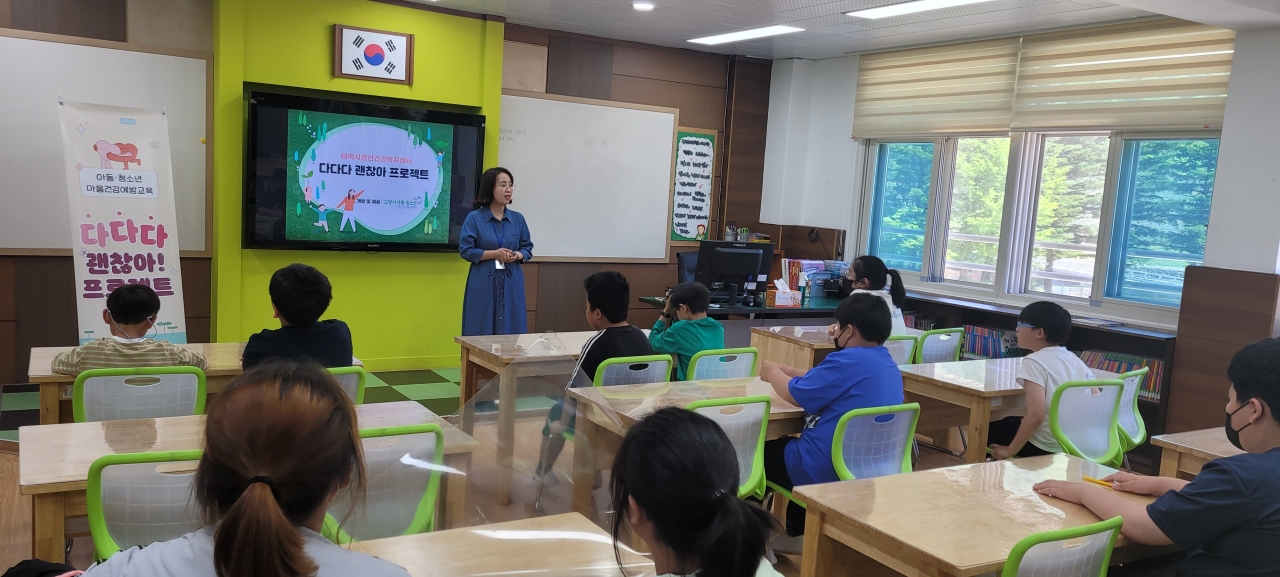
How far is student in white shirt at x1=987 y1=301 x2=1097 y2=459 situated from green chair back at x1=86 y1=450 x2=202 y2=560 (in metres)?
3.00

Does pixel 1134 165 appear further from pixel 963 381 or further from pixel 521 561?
pixel 521 561

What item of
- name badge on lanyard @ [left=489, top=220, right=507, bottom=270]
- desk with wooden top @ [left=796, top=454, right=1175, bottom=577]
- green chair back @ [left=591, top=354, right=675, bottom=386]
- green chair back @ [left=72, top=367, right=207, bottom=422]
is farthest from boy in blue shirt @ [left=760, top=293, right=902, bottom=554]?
name badge on lanyard @ [left=489, top=220, right=507, bottom=270]

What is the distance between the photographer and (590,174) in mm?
7023

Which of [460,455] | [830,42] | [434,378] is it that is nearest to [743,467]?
[460,455]

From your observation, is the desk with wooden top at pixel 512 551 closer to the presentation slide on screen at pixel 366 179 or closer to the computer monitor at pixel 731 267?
the computer monitor at pixel 731 267

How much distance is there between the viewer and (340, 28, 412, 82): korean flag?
5.77m

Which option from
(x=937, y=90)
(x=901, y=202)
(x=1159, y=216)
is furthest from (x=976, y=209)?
(x=1159, y=216)

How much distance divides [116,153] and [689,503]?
15.9ft

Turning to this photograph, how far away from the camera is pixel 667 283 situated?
7.68 meters

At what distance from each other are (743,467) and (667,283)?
15.3ft

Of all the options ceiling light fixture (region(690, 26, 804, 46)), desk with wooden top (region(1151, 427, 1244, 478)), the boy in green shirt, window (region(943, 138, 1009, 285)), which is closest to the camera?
desk with wooden top (region(1151, 427, 1244, 478))

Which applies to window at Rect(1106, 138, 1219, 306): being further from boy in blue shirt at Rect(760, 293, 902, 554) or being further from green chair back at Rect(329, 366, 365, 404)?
green chair back at Rect(329, 366, 365, 404)

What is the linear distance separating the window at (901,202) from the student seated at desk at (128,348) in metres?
5.60

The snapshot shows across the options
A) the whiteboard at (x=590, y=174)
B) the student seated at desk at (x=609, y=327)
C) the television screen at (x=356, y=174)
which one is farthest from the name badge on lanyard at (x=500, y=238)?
the student seated at desk at (x=609, y=327)
